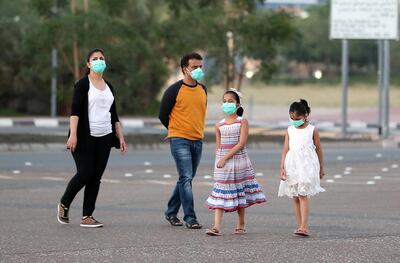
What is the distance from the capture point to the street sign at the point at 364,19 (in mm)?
30422

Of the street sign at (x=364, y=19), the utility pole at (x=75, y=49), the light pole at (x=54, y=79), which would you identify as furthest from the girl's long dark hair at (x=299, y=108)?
Result: the light pole at (x=54, y=79)

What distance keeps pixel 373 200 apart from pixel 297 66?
116 metres

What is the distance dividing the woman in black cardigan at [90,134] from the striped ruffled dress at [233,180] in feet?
3.65

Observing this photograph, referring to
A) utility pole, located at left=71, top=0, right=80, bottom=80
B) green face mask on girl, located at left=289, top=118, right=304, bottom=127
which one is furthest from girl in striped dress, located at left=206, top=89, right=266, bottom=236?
utility pole, located at left=71, top=0, right=80, bottom=80

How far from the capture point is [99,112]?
39.4ft

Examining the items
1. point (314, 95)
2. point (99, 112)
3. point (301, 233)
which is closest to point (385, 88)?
point (99, 112)

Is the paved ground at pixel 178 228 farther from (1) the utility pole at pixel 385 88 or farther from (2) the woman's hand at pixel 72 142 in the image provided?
(1) the utility pole at pixel 385 88

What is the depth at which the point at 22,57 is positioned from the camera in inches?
1708

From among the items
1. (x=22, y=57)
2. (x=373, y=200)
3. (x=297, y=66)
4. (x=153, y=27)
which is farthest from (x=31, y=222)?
(x=297, y=66)

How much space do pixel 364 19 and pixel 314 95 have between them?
162 ft

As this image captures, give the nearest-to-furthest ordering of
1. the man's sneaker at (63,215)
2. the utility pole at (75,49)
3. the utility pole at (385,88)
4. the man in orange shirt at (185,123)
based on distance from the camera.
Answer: the man in orange shirt at (185,123) < the man's sneaker at (63,215) < the utility pole at (385,88) < the utility pole at (75,49)

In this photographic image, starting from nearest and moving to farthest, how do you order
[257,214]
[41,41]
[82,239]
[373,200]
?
[82,239] → [257,214] → [373,200] → [41,41]

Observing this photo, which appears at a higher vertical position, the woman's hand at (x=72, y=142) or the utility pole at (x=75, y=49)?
the utility pole at (x=75, y=49)

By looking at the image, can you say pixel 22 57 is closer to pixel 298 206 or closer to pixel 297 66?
pixel 298 206
